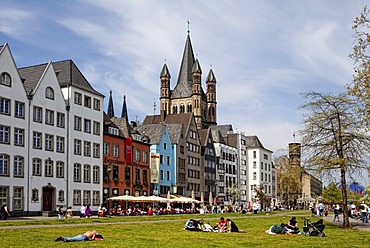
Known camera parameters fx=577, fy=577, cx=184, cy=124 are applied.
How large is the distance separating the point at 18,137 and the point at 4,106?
3.85 metres

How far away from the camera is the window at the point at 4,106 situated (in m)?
57.9

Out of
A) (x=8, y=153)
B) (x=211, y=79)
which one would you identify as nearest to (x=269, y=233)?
(x=8, y=153)

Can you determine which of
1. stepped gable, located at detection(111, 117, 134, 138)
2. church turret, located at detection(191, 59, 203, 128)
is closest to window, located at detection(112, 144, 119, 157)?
stepped gable, located at detection(111, 117, 134, 138)

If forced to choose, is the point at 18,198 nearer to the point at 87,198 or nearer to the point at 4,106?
the point at 4,106

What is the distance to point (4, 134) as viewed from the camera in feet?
191

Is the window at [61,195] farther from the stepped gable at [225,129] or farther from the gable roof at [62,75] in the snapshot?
the stepped gable at [225,129]

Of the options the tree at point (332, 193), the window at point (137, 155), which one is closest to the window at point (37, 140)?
the window at point (137, 155)

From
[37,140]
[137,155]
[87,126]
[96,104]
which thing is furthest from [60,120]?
[137,155]

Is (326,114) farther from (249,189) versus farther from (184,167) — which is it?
(249,189)

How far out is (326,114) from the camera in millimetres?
38375

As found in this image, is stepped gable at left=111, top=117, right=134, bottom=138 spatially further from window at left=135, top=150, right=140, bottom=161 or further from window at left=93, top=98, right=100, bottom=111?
window at left=93, top=98, right=100, bottom=111

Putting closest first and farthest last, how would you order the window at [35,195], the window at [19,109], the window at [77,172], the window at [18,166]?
the window at [18,166]
the window at [19,109]
the window at [35,195]
the window at [77,172]

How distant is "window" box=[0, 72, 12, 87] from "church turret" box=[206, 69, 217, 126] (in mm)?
129187

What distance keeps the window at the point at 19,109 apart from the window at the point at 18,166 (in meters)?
4.40
